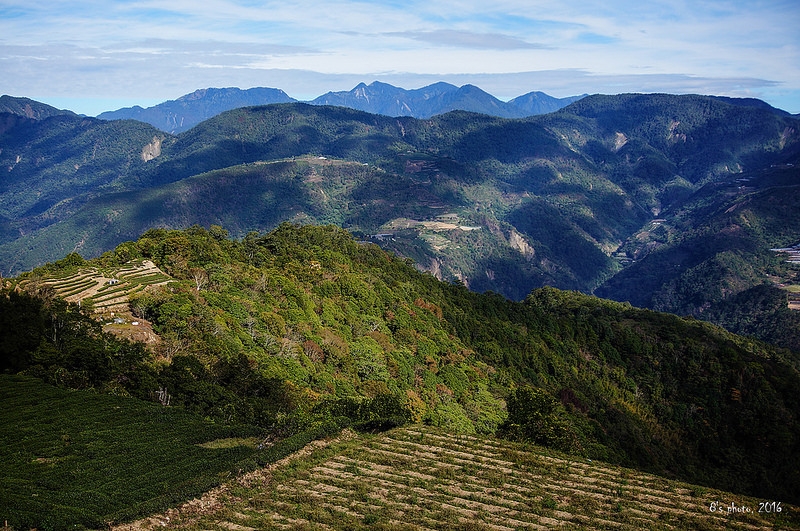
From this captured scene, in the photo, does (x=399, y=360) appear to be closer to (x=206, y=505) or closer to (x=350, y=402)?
(x=350, y=402)

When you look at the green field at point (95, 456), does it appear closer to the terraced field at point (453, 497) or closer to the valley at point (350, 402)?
the valley at point (350, 402)

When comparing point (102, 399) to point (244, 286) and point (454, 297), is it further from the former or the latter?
point (454, 297)

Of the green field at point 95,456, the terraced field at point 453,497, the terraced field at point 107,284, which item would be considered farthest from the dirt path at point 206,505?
the terraced field at point 107,284

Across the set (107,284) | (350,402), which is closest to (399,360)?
(350,402)

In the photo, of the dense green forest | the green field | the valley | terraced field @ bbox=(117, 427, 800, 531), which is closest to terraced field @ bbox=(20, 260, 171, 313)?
the valley

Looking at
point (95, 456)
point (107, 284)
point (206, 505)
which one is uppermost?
point (107, 284)

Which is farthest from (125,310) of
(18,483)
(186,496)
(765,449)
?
(765,449)

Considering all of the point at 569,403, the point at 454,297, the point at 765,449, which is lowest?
the point at 765,449
